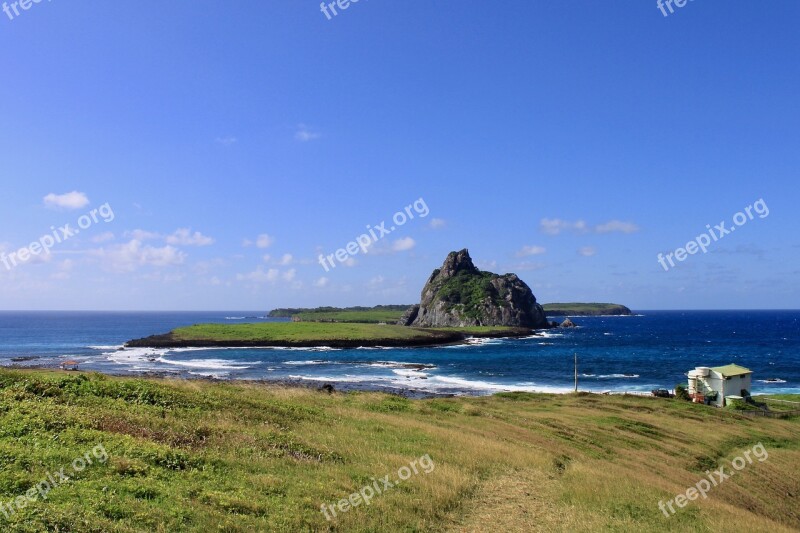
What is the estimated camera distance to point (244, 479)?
15719 millimetres

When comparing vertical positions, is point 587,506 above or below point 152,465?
below

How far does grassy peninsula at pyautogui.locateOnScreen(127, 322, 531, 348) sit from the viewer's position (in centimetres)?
14125

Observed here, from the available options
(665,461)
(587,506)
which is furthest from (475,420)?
(587,506)

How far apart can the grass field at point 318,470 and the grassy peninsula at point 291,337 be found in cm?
11357

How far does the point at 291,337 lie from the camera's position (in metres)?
149

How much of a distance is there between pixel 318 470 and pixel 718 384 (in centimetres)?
5398

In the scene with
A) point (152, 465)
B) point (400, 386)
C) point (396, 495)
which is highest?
point (152, 465)

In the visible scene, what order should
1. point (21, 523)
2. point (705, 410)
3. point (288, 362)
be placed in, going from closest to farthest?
point (21, 523) → point (705, 410) → point (288, 362)

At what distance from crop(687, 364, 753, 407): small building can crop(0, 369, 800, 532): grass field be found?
24.0m

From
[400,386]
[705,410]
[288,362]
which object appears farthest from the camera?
[288,362]

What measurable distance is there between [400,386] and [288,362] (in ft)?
123

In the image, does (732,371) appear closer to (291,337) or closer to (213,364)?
(213,364)

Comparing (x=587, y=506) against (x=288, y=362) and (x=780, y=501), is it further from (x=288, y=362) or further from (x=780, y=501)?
(x=288, y=362)

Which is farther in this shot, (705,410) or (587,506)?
(705,410)
